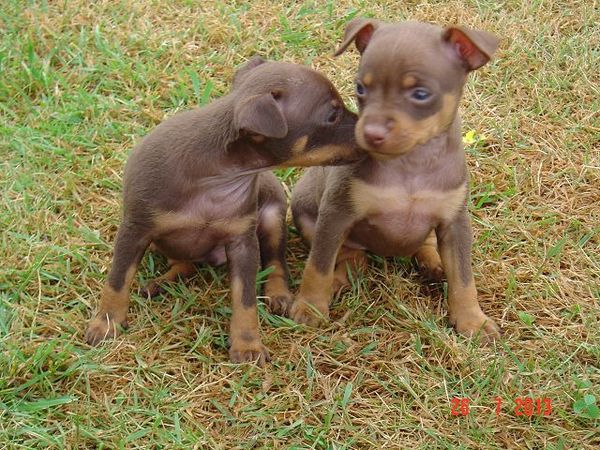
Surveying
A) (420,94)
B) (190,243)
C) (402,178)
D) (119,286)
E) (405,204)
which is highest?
(420,94)

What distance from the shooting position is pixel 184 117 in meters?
5.16

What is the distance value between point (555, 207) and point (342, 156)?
7.37 feet

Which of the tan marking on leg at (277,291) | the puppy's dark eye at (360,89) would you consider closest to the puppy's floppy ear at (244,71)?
the puppy's dark eye at (360,89)

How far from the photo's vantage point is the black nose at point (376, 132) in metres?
4.48

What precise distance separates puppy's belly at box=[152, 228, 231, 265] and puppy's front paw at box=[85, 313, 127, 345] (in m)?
0.52

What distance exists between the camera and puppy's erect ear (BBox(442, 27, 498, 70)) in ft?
14.8

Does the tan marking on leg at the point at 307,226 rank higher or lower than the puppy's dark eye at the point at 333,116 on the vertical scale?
lower

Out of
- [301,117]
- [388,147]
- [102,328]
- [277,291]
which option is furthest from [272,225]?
[388,147]

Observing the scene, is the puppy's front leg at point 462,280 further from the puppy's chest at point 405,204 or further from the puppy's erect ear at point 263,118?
the puppy's erect ear at point 263,118

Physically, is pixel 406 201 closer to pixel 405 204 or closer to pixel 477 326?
pixel 405 204

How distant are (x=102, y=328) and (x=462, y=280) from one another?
7.26ft

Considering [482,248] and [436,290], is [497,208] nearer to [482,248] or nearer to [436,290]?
[482,248]

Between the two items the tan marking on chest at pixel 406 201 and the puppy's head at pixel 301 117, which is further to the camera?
the tan marking on chest at pixel 406 201

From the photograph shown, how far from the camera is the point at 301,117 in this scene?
477 centimetres
